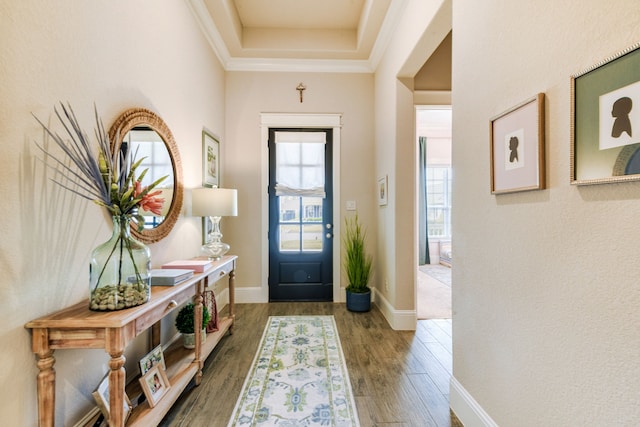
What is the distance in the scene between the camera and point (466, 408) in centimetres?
156

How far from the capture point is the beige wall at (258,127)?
3.74m

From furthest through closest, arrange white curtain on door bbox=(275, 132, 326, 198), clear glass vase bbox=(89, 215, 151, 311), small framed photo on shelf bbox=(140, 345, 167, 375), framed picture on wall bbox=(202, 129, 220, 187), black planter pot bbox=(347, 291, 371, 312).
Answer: white curtain on door bbox=(275, 132, 326, 198)
black planter pot bbox=(347, 291, 371, 312)
framed picture on wall bbox=(202, 129, 220, 187)
small framed photo on shelf bbox=(140, 345, 167, 375)
clear glass vase bbox=(89, 215, 151, 311)

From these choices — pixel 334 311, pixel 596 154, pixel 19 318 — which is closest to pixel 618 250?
pixel 596 154

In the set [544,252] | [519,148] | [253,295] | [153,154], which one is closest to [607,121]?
[519,148]

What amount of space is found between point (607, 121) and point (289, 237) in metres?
3.27

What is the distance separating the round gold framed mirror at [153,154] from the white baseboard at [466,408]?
1999mm

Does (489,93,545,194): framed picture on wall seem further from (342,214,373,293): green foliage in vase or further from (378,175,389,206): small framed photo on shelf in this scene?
(342,214,373,293): green foliage in vase

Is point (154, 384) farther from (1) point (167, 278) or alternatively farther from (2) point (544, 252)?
(2) point (544, 252)

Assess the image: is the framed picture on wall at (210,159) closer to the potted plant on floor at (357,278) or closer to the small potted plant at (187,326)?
the small potted plant at (187,326)

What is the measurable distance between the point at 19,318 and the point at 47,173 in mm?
575

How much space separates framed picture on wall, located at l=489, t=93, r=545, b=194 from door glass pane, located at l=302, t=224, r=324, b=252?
2.61 meters

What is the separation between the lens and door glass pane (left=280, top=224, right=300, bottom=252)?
3.80m

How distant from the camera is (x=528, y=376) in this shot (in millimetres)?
1140

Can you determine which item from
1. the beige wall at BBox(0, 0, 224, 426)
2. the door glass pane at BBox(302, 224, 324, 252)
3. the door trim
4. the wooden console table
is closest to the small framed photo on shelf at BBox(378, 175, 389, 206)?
the door trim
